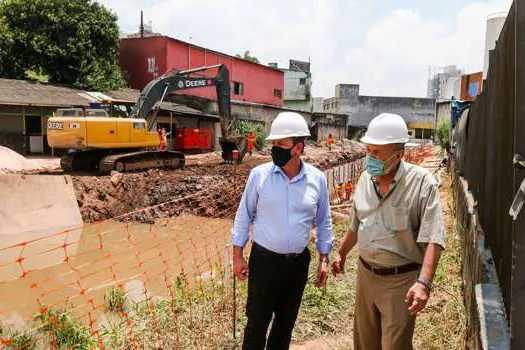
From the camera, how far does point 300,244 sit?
3010 millimetres

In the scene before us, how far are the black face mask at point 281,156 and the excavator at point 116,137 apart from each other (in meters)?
11.6

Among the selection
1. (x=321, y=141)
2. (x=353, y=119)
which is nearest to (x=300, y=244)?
(x=321, y=141)

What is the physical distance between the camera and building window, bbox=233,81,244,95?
112 feet

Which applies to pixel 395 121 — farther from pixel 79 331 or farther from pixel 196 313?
pixel 79 331

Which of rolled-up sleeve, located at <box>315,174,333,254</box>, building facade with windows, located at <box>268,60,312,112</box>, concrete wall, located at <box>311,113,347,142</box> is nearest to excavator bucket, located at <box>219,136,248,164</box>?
rolled-up sleeve, located at <box>315,174,333,254</box>

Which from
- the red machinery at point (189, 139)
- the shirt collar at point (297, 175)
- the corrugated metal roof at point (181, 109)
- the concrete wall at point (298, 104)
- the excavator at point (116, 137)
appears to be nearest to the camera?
the shirt collar at point (297, 175)

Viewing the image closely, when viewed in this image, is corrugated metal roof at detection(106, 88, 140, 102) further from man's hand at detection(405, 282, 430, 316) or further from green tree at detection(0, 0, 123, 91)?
man's hand at detection(405, 282, 430, 316)

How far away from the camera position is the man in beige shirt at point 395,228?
8.35 ft

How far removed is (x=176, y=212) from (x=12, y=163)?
24.2ft

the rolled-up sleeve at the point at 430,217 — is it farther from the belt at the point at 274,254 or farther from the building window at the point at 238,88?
the building window at the point at 238,88

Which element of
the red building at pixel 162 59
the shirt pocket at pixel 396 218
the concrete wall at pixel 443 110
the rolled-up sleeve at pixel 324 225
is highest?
the red building at pixel 162 59

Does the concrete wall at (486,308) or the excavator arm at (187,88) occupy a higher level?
the excavator arm at (187,88)

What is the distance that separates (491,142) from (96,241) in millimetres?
8954

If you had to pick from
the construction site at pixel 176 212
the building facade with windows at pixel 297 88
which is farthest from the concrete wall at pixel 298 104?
the construction site at pixel 176 212
